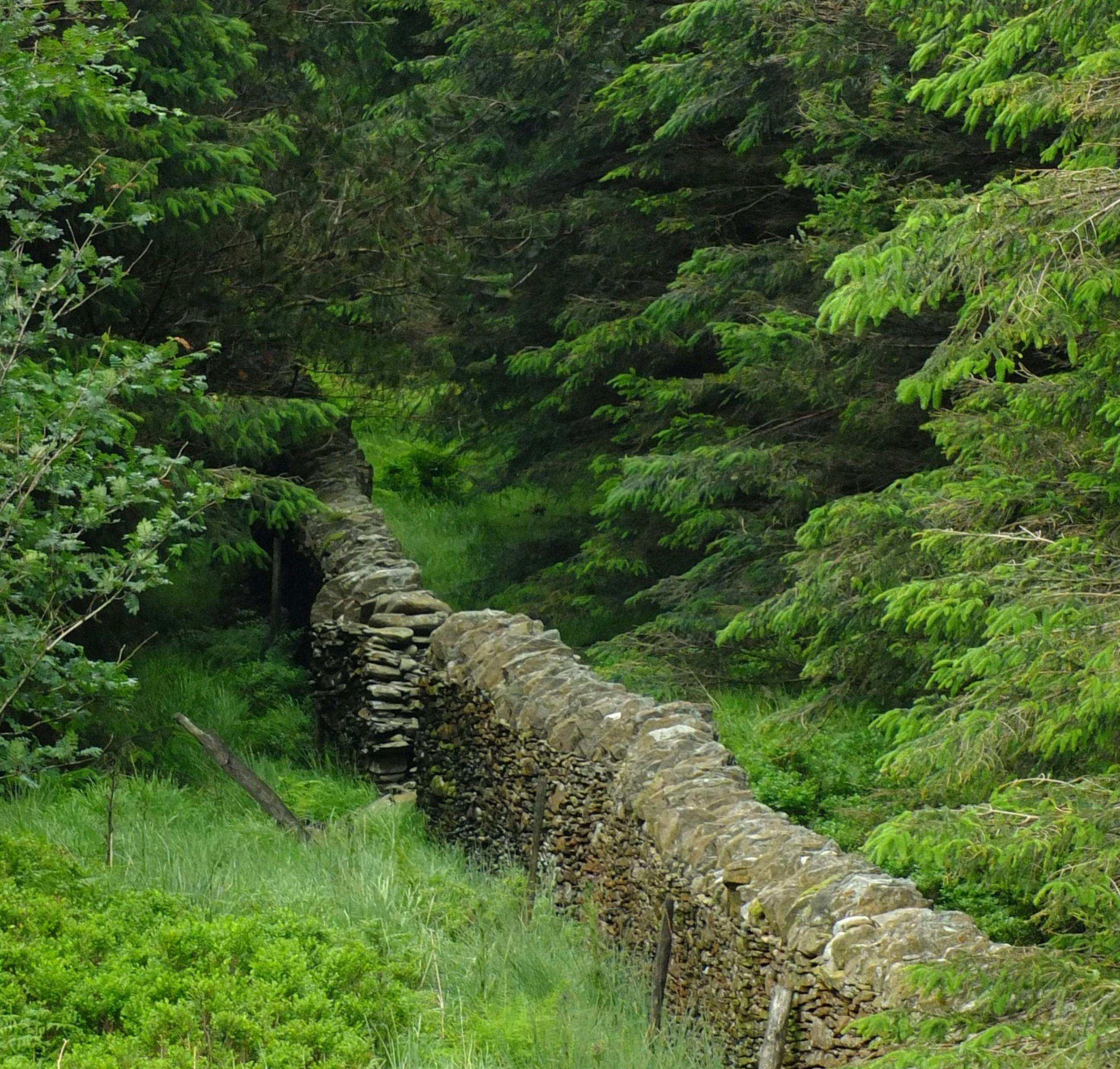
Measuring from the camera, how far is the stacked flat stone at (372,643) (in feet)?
39.7

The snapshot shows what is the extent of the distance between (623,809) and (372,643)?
5.05 meters

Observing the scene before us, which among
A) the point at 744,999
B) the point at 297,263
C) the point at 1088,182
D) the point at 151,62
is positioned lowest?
the point at 744,999

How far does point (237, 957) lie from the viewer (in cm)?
614

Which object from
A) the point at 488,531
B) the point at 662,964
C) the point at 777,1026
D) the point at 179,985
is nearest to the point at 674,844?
the point at 662,964

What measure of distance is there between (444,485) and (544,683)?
12.3m

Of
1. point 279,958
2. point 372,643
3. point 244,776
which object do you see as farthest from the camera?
point 372,643

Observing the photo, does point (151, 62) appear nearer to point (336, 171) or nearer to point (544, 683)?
point (336, 171)

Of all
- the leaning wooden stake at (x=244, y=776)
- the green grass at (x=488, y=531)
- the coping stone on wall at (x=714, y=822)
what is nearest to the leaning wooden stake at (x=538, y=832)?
the coping stone on wall at (x=714, y=822)

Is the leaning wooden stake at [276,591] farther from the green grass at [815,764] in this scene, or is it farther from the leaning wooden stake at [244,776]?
the green grass at [815,764]

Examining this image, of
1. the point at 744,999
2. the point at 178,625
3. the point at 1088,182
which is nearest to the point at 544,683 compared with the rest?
the point at 744,999

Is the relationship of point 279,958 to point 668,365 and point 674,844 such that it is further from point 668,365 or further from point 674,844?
point 668,365

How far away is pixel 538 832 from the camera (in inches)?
348

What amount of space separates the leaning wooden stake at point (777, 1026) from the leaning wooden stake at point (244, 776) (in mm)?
5024

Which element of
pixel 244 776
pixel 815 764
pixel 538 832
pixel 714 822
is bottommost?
pixel 244 776
